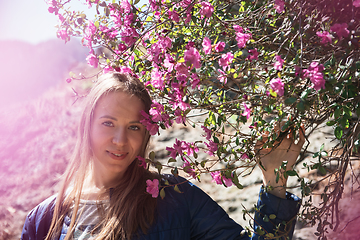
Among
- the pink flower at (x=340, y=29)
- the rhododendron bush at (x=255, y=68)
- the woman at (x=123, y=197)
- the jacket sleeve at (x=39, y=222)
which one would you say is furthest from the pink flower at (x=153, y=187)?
the pink flower at (x=340, y=29)

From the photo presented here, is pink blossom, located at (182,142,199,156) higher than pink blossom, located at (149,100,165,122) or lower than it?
lower

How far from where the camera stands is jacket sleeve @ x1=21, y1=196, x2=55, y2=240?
1.62m

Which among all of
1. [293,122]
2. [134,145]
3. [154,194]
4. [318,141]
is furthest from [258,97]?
[318,141]

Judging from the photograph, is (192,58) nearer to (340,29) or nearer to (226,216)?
(340,29)

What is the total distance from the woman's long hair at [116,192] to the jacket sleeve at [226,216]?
0.65 feet

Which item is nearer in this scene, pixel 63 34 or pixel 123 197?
pixel 123 197

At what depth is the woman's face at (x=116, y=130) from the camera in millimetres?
1438

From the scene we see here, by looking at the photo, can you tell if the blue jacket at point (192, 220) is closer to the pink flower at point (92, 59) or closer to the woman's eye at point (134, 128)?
the woman's eye at point (134, 128)

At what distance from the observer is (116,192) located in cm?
152

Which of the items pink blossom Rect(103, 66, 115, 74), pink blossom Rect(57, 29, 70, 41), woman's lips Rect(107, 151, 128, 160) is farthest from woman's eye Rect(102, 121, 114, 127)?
pink blossom Rect(57, 29, 70, 41)

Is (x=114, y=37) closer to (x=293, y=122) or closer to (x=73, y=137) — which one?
(x=293, y=122)

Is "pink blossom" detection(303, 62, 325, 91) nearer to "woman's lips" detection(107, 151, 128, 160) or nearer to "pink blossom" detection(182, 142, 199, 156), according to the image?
"pink blossom" detection(182, 142, 199, 156)

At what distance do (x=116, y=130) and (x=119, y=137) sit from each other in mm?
39

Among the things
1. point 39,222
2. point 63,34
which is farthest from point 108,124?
point 39,222
